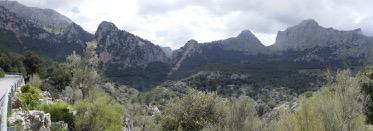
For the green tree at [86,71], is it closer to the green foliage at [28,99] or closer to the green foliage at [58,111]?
the green foliage at [58,111]

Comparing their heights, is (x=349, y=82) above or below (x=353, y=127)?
above

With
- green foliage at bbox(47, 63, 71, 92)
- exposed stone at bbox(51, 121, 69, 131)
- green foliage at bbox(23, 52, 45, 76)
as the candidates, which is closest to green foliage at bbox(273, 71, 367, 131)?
exposed stone at bbox(51, 121, 69, 131)

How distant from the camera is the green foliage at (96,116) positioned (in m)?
58.4

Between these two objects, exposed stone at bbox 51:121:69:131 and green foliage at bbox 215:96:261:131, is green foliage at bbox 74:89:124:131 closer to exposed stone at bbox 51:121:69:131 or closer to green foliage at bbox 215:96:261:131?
exposed stone at bbox 51:121:69:131

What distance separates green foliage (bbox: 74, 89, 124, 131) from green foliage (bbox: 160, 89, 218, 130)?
6.55 metres

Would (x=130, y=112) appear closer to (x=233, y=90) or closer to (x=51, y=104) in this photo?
(x=51, y=104)

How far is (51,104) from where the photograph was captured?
5700cm

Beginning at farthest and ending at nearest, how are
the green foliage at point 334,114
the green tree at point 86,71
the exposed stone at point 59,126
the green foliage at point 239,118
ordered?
1. the green tree at point 86,71
2. the green foliage at point 239,118
3. the exposed stone at point 59,126
4. the green foliage at point 334,114

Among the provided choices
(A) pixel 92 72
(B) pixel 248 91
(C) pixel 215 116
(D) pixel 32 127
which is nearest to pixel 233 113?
(C) pixel 215 116

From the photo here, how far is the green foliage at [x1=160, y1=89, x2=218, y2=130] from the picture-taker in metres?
65.4

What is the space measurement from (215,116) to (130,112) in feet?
158

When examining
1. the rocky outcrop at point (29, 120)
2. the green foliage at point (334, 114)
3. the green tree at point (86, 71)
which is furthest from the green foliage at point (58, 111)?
the green foliage at point (334, 114)

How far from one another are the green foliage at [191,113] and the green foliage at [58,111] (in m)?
12.9

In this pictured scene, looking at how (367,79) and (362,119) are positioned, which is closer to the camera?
(362,119)
